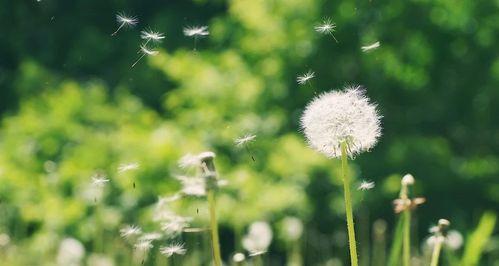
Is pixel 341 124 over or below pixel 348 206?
over

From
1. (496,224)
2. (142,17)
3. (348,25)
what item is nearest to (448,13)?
(348,25)

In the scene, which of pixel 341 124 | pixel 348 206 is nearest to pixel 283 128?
pixel 341 124

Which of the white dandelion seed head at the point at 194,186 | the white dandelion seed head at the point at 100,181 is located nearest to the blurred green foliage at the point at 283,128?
the white dandelion seed head at the point at 100,181

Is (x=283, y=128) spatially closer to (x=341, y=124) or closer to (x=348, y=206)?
(x=341, y=124)

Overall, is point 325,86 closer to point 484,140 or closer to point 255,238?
point 484,140

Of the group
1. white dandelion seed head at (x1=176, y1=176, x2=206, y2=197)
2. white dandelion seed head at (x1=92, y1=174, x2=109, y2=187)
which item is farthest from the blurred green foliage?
white dandelion seed head at (x1=176, y1=176, x2=206, y2=197)

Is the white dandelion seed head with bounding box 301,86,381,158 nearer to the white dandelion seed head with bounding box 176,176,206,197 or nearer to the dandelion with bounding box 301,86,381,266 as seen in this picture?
the dandelion with bounding box 301,86,381,266

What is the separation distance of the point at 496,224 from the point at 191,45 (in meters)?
2.58

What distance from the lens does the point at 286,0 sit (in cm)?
515

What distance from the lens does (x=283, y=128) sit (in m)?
5.30

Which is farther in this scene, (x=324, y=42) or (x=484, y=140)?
(x=484, y=140)

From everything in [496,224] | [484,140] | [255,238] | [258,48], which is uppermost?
[258,48]

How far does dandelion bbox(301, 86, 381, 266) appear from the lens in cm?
100

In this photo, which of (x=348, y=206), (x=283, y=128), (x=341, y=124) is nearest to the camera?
(x=348, y=206)
